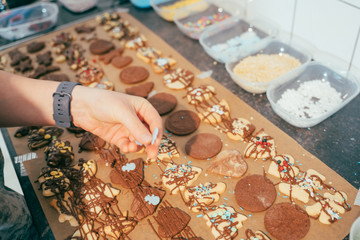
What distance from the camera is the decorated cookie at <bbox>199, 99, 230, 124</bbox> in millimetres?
2082

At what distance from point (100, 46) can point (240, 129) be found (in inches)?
64.8

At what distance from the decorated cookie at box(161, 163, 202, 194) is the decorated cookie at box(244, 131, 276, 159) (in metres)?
0.33

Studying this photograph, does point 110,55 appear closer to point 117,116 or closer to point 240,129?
point 117,116

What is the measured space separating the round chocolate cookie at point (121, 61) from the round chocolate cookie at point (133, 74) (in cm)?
8

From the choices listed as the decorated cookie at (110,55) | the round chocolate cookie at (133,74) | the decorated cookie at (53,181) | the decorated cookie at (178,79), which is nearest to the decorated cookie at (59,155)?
the decorated cookie at (53,181)

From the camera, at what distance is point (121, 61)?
2.70 metres

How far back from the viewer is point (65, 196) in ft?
5.98

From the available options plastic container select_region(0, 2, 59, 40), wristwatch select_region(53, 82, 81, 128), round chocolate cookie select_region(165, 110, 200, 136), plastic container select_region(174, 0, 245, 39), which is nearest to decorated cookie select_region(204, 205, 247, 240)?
round chocolate cookie select_region(165, 110, 200, 136)

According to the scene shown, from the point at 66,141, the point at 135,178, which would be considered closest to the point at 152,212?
the point at 135,178

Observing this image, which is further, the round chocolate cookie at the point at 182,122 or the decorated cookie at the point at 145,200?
the round chocolate cookie at the point at 182,122

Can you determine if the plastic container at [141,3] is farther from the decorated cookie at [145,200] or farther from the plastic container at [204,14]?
the decorated cookie at [145,200]

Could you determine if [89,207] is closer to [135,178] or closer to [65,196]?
[65,196]

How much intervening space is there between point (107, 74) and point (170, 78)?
Answer: 1.95ft

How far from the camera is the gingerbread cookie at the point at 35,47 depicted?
297cm
